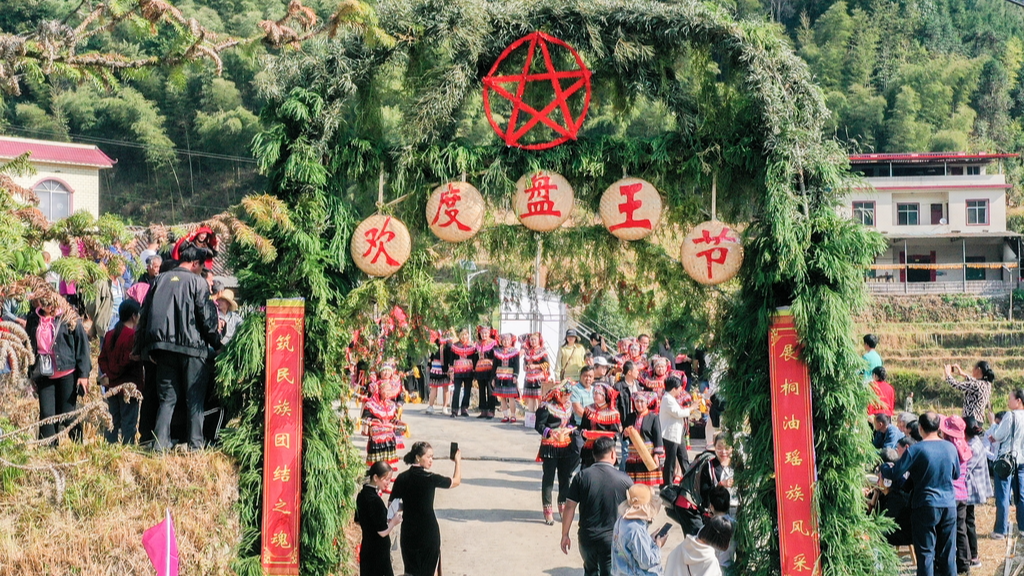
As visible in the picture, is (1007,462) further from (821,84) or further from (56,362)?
(821,84)

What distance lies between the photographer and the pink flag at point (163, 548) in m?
4.91

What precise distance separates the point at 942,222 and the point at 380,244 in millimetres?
39164

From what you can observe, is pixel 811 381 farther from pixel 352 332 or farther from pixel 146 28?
pixel 146 28

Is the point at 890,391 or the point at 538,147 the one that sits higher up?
the point at 538,147

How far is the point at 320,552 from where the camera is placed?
7.14 meters

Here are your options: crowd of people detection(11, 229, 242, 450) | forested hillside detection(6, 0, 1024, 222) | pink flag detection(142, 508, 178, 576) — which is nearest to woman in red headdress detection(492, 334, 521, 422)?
crowd of people detection(11, 229, 242, 450)

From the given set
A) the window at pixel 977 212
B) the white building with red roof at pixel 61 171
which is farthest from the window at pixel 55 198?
the window at pixel 977 212

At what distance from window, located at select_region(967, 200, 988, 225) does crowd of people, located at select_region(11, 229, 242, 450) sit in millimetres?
40071

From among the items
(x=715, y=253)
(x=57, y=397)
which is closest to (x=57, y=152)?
(x=57, y=397)

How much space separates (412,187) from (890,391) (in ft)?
18.1

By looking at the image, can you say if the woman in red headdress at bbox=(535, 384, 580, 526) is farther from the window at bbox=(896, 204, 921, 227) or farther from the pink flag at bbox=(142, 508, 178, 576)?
the window at bbox=(896, 204, 921, 227)

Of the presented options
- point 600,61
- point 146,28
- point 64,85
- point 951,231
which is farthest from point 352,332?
point 64,85

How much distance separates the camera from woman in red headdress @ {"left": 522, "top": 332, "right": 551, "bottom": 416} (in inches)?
542

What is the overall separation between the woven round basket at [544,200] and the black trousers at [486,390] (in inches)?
294
